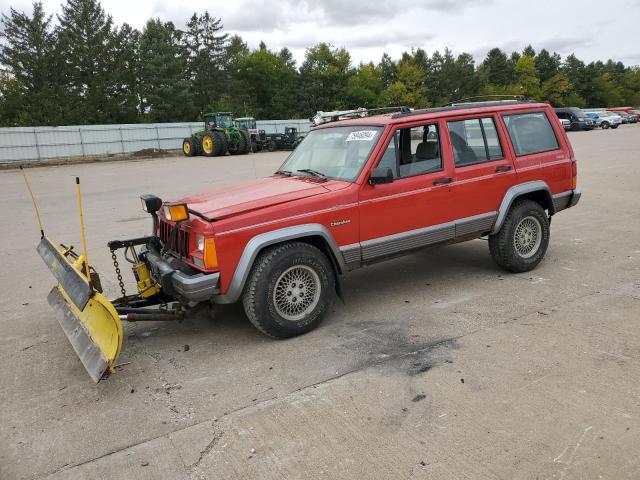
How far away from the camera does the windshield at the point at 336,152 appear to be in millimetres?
4980

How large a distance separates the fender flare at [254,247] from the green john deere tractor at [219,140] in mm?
27798

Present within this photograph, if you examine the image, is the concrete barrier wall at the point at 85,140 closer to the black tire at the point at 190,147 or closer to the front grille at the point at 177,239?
the black tire at the point at 190,147

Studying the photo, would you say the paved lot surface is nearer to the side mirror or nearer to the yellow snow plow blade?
the yellow snow plow blade

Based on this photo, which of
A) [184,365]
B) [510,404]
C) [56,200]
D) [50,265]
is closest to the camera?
[510,404]

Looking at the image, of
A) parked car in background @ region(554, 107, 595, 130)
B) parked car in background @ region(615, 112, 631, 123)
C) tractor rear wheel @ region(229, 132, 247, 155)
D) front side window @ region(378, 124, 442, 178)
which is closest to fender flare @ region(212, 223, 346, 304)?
front side window @ region(378, 124, 442, 178)

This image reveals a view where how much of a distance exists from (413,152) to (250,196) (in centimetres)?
177

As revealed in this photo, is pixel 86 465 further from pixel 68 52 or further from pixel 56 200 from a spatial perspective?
pixel 68 52

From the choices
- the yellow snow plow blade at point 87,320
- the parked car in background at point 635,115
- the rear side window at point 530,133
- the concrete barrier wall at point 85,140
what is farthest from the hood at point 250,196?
the parked car in background at point 635,115

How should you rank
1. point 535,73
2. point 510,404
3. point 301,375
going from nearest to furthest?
point 510,404, point 301,375, point 535,73

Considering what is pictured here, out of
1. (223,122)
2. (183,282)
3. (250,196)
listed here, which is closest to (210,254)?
(183,282)

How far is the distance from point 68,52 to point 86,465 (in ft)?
187

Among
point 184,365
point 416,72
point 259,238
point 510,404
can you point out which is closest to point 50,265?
point 184,365

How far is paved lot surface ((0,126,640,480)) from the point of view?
9.52 feet

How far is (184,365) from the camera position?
4.16m
